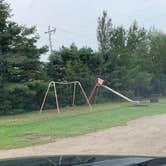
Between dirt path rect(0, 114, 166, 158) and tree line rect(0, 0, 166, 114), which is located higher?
tree line rect(0, 0, 166, 114)

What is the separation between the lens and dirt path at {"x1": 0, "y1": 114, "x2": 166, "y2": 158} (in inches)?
489

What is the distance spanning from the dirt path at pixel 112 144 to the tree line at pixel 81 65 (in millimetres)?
13285

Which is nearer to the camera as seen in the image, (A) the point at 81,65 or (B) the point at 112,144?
(B) the point at 112,144

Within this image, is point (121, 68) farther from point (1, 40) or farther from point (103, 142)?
point (103, 142)

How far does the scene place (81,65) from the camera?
37031 millimetres

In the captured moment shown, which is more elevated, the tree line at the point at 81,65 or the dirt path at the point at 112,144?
the tree line at the point at 81,65

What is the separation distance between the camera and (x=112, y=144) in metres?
13.9

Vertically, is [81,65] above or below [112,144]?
above

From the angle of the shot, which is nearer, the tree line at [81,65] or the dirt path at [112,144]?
the dirt path at [112,144]

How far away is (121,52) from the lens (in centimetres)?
4206

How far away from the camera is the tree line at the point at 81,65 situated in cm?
2986

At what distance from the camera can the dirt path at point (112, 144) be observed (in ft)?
40.8

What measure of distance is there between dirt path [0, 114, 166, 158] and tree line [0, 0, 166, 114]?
13285 millimetres

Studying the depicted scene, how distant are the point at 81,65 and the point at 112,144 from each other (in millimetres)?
23400
